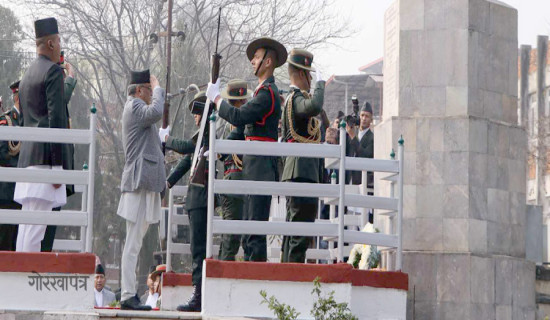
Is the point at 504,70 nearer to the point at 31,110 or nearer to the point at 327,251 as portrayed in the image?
the point at 327,251

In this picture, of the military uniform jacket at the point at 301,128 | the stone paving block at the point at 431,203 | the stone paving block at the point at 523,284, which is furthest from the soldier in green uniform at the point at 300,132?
the stone paving block at the point at 523,284

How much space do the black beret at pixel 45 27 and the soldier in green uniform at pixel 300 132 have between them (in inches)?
88.7

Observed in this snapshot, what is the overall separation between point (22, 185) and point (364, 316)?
132 inches

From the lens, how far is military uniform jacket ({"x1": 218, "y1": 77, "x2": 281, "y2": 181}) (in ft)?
39.2

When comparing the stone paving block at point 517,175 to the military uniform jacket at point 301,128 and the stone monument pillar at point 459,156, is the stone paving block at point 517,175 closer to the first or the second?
the stone monument pillar at point 459,156

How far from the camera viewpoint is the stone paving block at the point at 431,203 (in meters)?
15.2

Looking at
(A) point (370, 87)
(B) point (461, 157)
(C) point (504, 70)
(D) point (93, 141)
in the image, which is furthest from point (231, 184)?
(A) point (370, 87)

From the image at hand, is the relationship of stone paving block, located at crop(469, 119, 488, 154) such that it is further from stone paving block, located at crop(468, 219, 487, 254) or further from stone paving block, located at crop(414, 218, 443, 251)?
stone paving block, located at crop(414, 218, 443, 251)

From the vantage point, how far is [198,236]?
12719 mm

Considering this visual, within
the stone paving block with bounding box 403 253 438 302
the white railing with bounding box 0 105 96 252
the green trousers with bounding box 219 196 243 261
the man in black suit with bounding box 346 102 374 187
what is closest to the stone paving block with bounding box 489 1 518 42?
the man in black suit with bounding box 346 102 374 187

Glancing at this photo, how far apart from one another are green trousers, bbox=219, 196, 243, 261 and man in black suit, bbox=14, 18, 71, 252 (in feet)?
5.42

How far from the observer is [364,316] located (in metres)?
11.9

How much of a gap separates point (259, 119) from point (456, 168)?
404 centimetres

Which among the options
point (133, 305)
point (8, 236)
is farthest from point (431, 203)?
point (8, 236)
